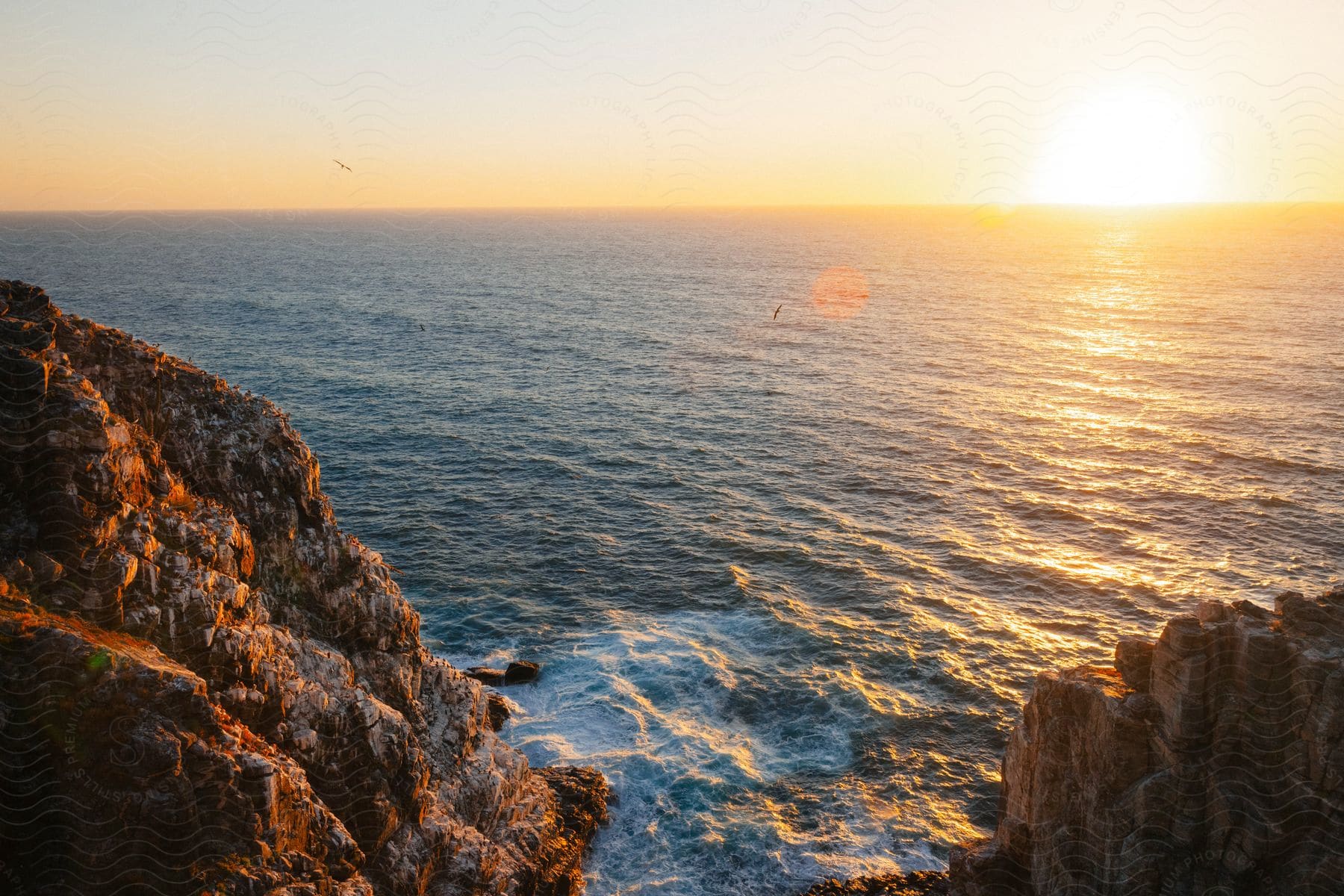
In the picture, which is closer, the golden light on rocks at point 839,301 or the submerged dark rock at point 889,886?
the submerged dark rock at point 889,886

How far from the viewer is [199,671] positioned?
21734 millimetres

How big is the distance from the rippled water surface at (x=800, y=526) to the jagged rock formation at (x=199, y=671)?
1323cm

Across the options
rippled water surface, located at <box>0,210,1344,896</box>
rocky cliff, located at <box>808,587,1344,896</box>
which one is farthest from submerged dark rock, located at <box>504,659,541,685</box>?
rocky cliff, located at <box>808,587,1344,896</box>

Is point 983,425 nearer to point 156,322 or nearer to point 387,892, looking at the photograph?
point 387,892

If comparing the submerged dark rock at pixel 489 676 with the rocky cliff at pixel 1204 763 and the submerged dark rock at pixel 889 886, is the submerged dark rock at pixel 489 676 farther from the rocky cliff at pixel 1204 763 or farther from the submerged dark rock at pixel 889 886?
the rocky cliff at pixel 1204 763

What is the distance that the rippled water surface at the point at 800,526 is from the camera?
4284cm

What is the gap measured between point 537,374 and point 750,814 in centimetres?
8296

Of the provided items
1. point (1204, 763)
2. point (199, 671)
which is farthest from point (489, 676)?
point (1204, 763)

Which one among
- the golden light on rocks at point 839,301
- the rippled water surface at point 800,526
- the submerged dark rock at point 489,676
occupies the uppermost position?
the golden light on rocks at point 839,301

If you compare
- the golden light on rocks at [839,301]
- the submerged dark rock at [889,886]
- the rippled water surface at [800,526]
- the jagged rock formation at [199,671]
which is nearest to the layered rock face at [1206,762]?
the submerged dark rock at [889,886]

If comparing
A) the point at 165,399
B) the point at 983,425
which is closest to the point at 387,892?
the point at 165,399

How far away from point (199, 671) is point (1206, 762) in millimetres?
30987

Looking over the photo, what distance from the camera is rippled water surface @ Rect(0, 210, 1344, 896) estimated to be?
42.8 metres

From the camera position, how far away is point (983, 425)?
301 feet
